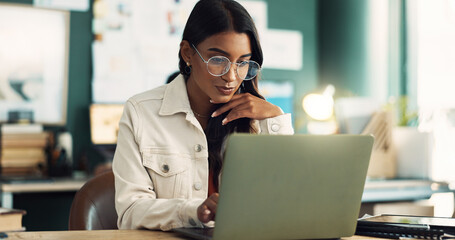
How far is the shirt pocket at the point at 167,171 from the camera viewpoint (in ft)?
4.83

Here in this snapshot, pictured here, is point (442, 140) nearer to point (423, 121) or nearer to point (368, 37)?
point (423, 121)

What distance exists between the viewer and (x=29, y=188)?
306 cm

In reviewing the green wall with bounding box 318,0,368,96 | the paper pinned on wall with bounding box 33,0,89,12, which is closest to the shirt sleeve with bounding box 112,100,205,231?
the paper pinned on wall with bounding box 33,0,89,12

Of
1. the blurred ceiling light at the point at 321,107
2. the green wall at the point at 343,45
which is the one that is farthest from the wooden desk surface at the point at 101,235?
the green wall at the point at 343,45

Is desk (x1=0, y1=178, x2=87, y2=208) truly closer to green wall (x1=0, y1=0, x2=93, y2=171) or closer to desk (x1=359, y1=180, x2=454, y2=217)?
green wall (x1=0, y1=0, x2=93, y2=171)

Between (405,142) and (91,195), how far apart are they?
227cm

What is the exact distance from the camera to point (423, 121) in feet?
12.8

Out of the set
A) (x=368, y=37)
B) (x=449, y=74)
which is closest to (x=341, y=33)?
(x=368, y=37)

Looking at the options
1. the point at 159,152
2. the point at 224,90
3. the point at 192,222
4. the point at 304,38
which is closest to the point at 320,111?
the point at 304,38

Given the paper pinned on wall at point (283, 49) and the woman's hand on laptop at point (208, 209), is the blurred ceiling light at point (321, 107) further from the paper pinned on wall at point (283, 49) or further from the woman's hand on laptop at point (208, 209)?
the woman's hand on laptop at point (208, 209)

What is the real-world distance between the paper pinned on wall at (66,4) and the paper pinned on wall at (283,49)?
1.46m

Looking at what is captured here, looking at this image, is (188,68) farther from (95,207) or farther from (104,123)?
(104,123)

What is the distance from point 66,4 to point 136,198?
9.51 feet

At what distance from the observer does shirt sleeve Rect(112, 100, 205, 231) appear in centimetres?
124
